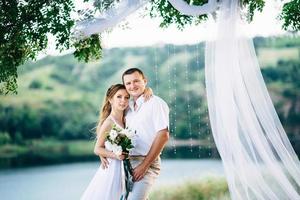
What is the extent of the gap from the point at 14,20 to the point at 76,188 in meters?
4.55

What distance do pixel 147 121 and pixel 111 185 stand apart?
47 cm

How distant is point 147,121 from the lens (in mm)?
3459

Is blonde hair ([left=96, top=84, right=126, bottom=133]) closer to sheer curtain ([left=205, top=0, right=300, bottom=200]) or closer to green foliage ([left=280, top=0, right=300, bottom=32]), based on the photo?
sheer curtain ([left=205, top=0, right=300, bottom=200])

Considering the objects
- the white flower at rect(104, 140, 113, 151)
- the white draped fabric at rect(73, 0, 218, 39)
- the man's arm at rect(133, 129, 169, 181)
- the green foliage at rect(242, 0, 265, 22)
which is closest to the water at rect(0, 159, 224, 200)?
the green foliage at rect(242, 0, 265, 22)

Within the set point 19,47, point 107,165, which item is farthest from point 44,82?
point 107,165

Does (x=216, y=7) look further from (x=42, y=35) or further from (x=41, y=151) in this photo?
(x=41, y=151)

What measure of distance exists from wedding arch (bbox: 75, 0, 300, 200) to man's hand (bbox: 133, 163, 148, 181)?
535 mm

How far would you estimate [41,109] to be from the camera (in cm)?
900

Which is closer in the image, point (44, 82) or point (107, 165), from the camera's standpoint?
point (107, 165)

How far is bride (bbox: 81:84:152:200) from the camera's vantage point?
11.7 ft

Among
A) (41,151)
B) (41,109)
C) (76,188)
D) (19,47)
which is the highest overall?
(19,47)

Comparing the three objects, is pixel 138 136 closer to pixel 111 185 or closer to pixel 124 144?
pixel 124 144

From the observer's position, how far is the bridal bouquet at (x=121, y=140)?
341cm

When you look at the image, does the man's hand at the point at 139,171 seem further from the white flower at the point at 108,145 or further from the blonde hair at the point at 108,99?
the blonde hair at the point at 108,99
